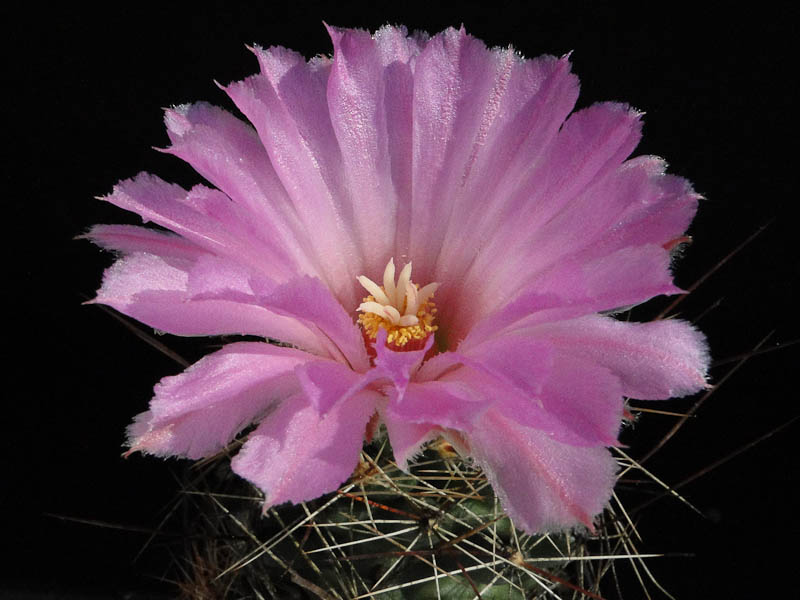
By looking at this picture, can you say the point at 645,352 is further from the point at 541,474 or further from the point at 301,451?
the point at 301,451

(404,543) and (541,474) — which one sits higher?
(541,474)

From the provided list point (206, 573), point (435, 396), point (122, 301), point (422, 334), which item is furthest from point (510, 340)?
point (206, 573)

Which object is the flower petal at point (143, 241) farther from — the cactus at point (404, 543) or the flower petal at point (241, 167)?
the cactus at point (404, 543)

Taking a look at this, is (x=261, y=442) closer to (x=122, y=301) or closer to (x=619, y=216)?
(x=122, y=301)

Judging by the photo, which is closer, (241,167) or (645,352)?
(645,352)

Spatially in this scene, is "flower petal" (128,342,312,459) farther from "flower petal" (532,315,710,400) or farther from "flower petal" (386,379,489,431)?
Result: "flower petal" (532,315,710,400)

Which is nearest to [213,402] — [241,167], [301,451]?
[301,451]

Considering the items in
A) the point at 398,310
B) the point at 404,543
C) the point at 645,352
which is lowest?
the point at 404,543
